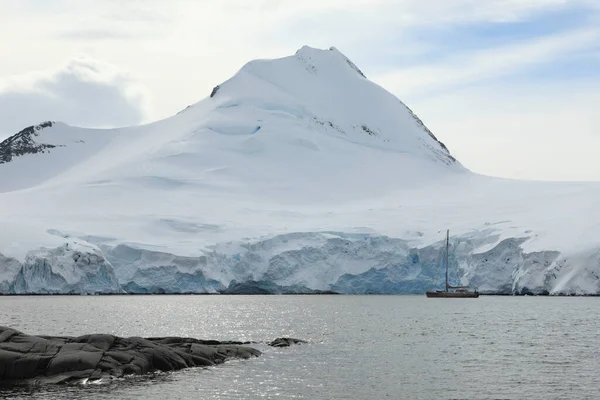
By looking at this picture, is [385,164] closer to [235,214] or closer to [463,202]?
[463,202]

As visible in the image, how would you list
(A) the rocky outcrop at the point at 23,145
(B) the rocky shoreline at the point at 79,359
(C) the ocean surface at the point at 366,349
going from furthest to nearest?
(A) the rocky outcrop at the point at 23,145 < (B) the rocky shoreline at the point at 79,359 < (C) the ocean surface at the point at 366,349

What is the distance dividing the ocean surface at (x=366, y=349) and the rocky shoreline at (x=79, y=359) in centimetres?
92

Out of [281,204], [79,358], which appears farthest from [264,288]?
[79,358]

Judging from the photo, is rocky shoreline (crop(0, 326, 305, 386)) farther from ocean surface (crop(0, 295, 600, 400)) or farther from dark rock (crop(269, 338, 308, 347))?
dark rock (crop(269, 338, 308, 347))

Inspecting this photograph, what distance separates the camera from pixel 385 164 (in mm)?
148625

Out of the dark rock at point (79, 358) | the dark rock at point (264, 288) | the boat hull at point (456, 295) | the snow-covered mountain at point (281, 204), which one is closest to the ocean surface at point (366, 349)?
the dark rock at point (79, 358)

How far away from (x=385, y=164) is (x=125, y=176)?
41846 mm

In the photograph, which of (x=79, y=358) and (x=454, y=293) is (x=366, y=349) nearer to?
(x=79, y=358)

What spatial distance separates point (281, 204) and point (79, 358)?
318 ft

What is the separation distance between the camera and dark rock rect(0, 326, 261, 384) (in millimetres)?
31134

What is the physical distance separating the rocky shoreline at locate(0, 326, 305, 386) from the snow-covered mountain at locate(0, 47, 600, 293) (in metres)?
58.3

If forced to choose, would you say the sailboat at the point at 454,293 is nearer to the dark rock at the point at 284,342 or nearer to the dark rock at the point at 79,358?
the dark rock at the point at 284,342

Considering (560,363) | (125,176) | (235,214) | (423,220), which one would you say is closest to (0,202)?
(125,176)

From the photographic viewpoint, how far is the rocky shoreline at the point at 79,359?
31109mm
